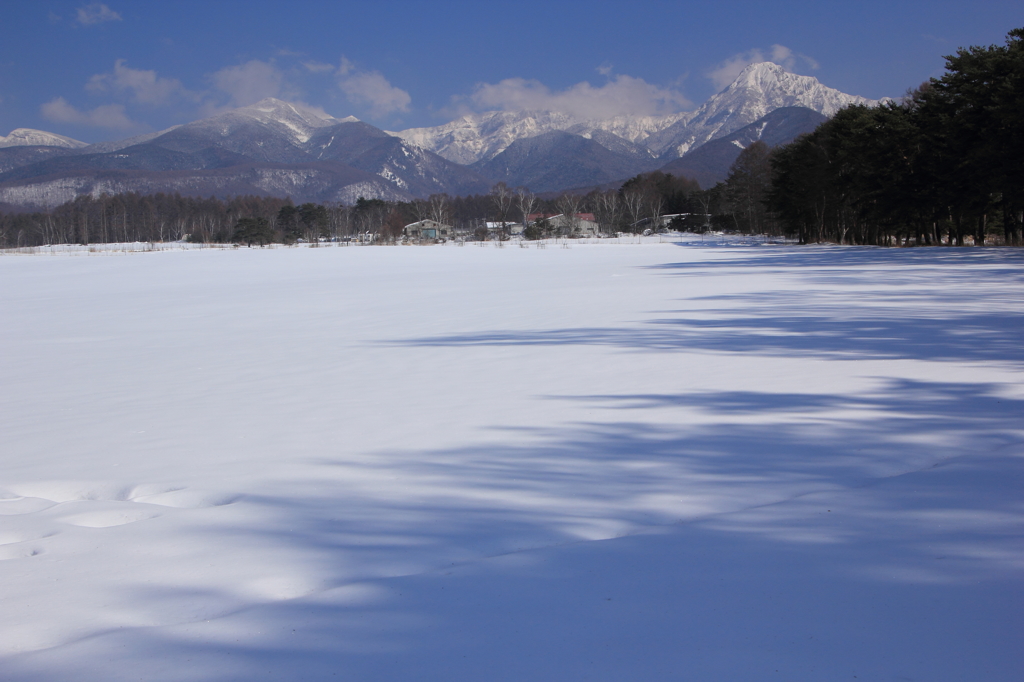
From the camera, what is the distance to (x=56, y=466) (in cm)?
441

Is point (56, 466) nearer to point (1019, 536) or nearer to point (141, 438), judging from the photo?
point (141, 438)

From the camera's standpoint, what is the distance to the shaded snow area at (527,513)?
2121 mm

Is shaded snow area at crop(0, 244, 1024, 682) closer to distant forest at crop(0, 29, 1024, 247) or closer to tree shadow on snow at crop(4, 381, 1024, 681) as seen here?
tree shadow on snow at crop(4, 381, 1024, 681)

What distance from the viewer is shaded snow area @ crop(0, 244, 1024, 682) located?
2121mm

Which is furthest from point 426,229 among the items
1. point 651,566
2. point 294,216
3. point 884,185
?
point 651,566

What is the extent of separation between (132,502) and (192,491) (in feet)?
1.03

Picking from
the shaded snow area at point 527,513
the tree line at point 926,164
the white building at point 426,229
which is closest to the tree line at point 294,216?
the white building at point 426,229

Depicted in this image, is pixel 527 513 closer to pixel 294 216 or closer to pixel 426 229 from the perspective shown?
pixel 426 229

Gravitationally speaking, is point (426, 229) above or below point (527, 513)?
above

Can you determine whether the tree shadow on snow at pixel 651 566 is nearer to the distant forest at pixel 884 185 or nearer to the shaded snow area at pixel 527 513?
the shaded snow area at pixel 527 513

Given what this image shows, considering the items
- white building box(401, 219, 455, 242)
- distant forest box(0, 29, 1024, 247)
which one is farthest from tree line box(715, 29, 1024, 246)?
white building box(401, 219, 455, 242)

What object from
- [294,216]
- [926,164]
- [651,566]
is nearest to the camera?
[651,566]

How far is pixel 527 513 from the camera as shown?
3.23 metres

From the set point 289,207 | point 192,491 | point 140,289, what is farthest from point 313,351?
point 289,207
